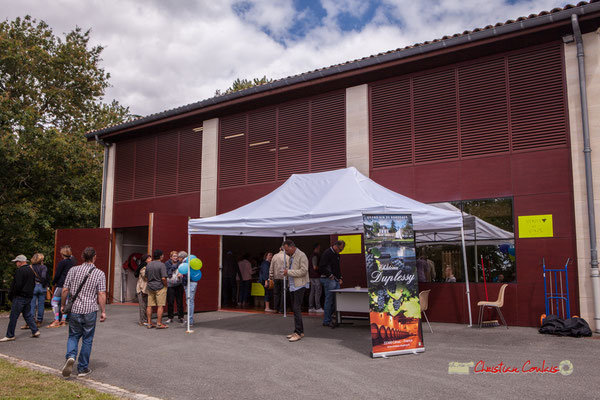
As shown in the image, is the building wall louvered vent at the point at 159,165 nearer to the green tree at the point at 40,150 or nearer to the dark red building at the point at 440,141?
the dark red building at the point at 440,141

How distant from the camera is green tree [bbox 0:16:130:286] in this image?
16641 mm

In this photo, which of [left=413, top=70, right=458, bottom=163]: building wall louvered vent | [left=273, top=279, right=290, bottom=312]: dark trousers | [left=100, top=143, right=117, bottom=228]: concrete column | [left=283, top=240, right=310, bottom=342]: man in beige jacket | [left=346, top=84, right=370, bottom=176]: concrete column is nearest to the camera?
[left=283, top=240, right=310, bottom=342]: man in beige jacket

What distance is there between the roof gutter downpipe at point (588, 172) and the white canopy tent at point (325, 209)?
2165 mm

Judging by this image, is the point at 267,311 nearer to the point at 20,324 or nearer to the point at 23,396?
the point at 20,324

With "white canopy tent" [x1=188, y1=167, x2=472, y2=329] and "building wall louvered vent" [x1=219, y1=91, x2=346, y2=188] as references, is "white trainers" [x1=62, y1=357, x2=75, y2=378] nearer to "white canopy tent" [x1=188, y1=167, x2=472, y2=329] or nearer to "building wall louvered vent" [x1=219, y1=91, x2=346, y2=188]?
"white canopy tent" [x1=188, y1=167, x2=472, y2=329]

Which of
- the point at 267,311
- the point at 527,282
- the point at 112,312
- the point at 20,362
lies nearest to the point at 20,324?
the point at 112,312

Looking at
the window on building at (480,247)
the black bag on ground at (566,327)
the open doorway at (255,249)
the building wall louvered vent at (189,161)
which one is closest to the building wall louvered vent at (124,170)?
the building wall louvered vent at (189,161)

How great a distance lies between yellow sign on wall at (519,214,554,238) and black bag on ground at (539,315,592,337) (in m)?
1.64

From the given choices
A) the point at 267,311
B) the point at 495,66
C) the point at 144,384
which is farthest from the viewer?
the point at 267,311

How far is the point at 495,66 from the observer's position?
34.7ft

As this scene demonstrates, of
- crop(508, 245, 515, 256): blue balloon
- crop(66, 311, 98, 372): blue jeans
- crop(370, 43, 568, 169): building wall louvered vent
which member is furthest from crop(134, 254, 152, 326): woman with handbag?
crop(508, 245, 515, 256): blue balloon

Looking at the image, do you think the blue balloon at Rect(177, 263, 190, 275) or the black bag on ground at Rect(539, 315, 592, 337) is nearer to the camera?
the black bag on ground at Rect(539, 315, 592, 337)

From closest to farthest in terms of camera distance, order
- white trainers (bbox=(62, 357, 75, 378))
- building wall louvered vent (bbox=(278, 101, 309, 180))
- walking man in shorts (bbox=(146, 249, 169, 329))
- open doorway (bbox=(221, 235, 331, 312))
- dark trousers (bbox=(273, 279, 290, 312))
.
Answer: white trainers (bbox=(62, 357, 75, 378)) → walking man in shorts (bbox=(146, 249, 169, 329)) → building wall louvered vent (bbox=(278, 101, 309, 180)) → dark trousers (bbox=(273, 279, 290, 312)) → open doorway (bbox=(221, 235, 331, 312))

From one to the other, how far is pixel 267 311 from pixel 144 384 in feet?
25.6
